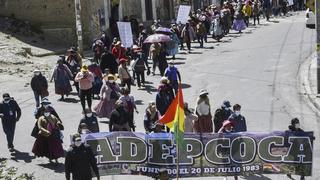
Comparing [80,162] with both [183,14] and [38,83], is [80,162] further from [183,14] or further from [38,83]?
[183,14]

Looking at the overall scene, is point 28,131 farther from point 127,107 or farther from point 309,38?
point 309,38

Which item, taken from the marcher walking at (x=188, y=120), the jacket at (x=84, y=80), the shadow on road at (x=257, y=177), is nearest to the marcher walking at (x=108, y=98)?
the jacket at (x=84, y=80)

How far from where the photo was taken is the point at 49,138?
47.2 feet

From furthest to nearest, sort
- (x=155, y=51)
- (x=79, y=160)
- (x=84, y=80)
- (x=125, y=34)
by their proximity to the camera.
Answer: (x=125, y=34)
(x=155, y=51)
(x=84, y=80)
(x=79, y=160)

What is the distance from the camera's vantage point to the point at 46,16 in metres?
33.8

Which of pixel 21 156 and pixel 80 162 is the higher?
pixel 80 162

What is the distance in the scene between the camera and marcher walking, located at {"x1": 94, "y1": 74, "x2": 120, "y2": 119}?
17562 millimetres

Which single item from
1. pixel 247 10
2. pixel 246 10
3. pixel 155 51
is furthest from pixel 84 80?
pixel 247 10

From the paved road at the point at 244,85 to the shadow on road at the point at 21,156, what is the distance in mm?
23

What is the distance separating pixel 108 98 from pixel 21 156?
3280 millimetres

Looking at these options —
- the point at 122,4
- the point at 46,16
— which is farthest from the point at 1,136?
the point at 122,4

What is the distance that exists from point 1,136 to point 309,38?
68.7ft

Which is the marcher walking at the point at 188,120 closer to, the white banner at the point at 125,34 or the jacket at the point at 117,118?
the jacket at the point at 117,118

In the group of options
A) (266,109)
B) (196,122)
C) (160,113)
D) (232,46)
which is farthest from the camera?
(232,46)
